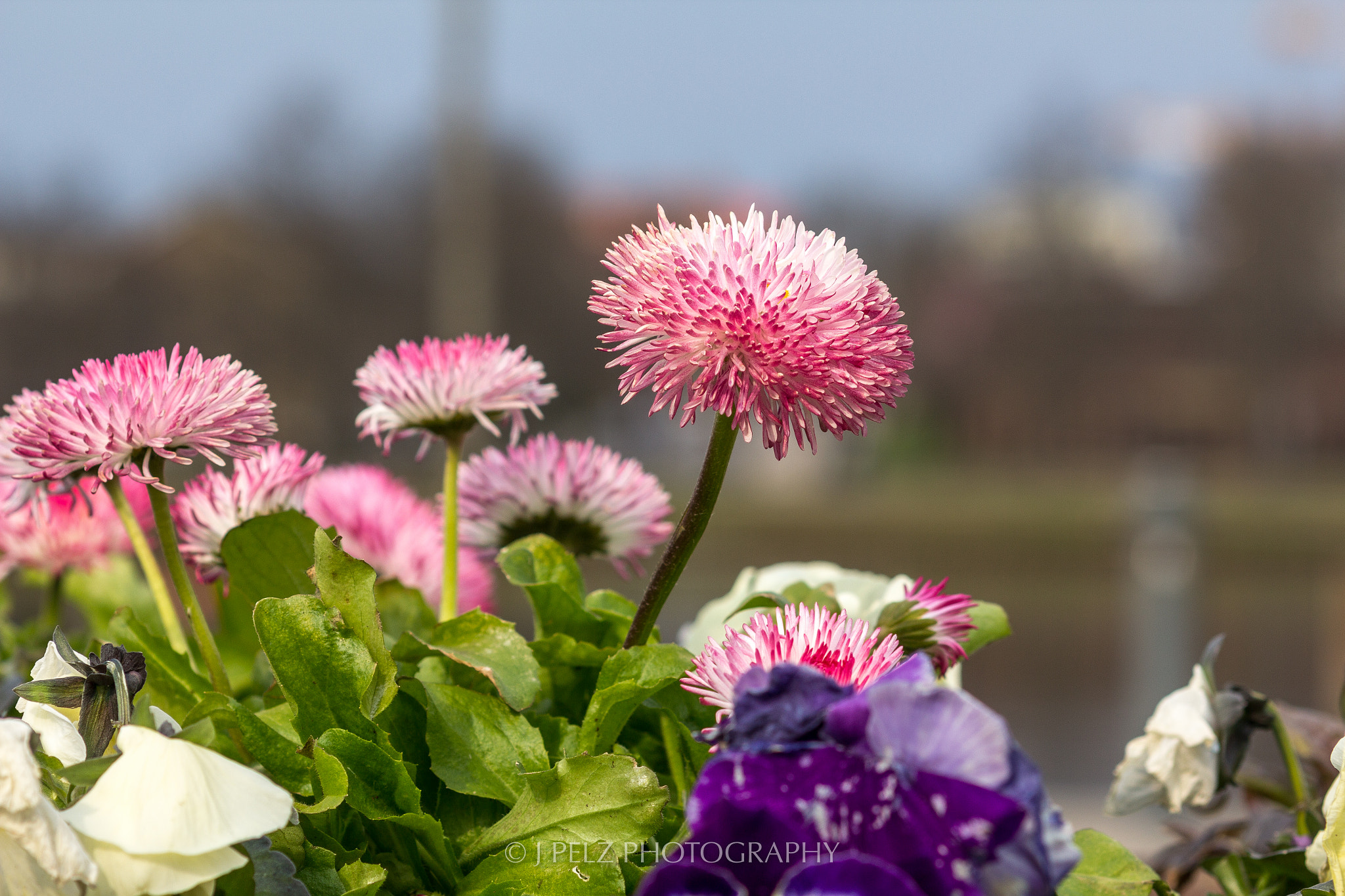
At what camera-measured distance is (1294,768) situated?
24.9 inches

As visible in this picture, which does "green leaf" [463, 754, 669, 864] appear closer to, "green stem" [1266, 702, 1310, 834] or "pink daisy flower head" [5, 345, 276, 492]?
"pink daisy flower head" [5, 345, 276, 492]

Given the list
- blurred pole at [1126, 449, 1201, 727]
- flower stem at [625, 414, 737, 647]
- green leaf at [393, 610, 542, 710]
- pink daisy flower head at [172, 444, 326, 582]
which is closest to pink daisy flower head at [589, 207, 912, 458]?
flower stem at [625, 414, 737, 647]

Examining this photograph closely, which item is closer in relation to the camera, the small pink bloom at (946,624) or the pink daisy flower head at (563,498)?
the small pink bloom at (946,624)

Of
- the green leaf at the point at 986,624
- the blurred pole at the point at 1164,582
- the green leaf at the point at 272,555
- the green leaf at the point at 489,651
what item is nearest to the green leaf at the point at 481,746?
the green leaf at the point at 489,651

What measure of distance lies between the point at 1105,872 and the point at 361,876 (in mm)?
279

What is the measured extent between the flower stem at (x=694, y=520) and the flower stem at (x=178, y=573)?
0.18m

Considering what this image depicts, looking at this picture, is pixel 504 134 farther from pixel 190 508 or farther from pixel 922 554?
pixel 190 508

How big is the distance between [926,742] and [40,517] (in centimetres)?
63

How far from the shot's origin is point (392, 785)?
47 cm

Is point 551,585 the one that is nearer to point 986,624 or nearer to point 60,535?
point 986,624

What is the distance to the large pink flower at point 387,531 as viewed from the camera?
2.30 ft

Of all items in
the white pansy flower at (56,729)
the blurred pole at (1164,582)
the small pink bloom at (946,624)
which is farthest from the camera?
the blurred pole at (1164,582)

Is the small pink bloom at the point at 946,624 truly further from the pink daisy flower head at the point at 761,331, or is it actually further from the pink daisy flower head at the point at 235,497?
the pink daisy flower head at the point at 235,497

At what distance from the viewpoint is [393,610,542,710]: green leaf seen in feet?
1.64
